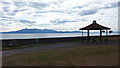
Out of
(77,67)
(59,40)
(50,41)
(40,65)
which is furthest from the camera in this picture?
(59,40)

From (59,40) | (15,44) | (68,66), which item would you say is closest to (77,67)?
(68,66)

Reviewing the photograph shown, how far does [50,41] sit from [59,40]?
1990 mm

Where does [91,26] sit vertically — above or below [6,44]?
above

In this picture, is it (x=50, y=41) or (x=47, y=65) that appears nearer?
(x=47, y=65)

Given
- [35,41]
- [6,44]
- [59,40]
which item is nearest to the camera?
[6,44]

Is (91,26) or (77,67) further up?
(91,26)

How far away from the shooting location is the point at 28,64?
7559mm

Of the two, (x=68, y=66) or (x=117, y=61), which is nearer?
(x=68, y=66)

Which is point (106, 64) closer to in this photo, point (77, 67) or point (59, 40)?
point (77, 67)

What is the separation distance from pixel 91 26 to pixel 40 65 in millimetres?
16391

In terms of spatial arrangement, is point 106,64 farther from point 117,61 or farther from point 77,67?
point 77,67

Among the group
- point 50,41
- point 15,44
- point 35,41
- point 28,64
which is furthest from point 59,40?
point 28,64

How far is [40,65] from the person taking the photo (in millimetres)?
A: 7316

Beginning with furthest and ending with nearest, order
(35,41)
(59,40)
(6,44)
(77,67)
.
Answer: (59,40) → (35,41) → (6,44) → (77,67)
